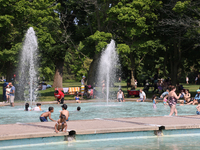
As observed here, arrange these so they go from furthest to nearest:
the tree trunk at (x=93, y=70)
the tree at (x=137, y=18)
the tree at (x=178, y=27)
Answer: the tree trunk at (x=93, y=70) → the tree at (x=137, y=18) → the tree at (x=178, y=27)

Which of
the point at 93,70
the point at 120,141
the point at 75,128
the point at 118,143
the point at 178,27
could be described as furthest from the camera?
the point at 93,70

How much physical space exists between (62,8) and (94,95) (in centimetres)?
1415

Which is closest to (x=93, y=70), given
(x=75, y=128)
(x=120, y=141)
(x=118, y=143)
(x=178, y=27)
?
(x=178, y=27)

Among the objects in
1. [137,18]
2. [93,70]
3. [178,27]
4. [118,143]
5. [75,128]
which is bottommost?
[118,143]

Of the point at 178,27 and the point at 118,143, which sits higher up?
the point at 178,27

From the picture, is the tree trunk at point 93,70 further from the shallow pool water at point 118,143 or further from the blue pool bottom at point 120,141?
the shallow pool water at point 118,143

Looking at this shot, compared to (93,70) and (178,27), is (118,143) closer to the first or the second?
(178,27)

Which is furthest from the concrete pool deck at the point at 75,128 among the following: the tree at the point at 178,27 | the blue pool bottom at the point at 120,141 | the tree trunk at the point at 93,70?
the tree trunk at the point at 93,70

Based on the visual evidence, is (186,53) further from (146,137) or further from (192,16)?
(146,137)

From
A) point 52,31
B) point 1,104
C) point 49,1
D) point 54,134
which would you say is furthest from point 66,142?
point 49,1

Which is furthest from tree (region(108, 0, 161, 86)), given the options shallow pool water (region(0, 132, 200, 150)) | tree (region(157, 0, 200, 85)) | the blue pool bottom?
shallow pool water (region(0, 132, 200, 150))

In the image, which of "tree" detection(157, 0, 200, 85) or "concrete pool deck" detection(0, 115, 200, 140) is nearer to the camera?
"concrete pool deck" detection(0, 115, 200, 140)

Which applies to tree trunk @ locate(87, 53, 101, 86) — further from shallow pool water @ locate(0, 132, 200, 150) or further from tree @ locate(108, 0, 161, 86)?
shallow pool water @ locate(0, 132, 200, 150)

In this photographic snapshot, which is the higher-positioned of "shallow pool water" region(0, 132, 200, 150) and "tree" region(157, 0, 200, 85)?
"tree" region(157, 0, 200, 85)
